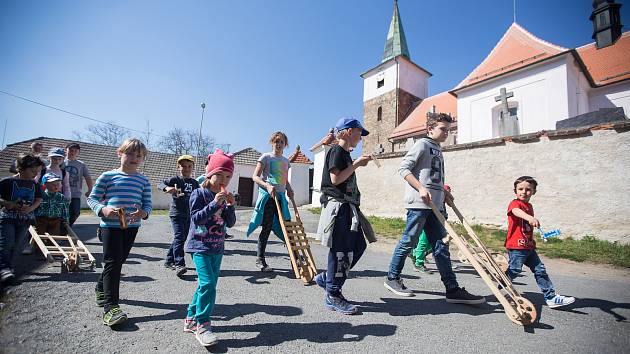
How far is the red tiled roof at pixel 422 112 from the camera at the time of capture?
78.4 ft

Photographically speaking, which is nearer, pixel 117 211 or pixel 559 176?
pixel 117 211

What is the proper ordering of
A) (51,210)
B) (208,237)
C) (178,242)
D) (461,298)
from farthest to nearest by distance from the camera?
(51,210), (178,242), (461,298), (208,237)

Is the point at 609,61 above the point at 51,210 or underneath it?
above

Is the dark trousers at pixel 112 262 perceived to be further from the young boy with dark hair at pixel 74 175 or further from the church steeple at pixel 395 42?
the church steeple at pixel 395 42

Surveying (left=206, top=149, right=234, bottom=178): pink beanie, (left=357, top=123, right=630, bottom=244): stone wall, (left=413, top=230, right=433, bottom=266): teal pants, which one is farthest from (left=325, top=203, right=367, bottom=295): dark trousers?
(left=357, top=123, right=630, bottom=244): stone wall

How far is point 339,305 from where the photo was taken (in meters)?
2.79

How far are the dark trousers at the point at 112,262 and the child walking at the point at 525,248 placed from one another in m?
4.11

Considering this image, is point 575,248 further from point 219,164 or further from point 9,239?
point 9,239

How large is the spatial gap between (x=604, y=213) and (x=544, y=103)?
9.07m

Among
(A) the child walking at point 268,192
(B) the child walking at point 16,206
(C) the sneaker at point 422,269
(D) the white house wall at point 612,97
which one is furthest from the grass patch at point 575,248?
(D) the white house wall at point 612,97

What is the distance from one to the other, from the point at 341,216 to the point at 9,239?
3.94 metres

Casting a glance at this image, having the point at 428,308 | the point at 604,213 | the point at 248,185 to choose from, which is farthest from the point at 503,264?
the point at 248,185

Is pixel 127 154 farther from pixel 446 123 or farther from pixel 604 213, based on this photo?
pixel 604 213

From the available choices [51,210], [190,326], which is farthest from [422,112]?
[190,326]
